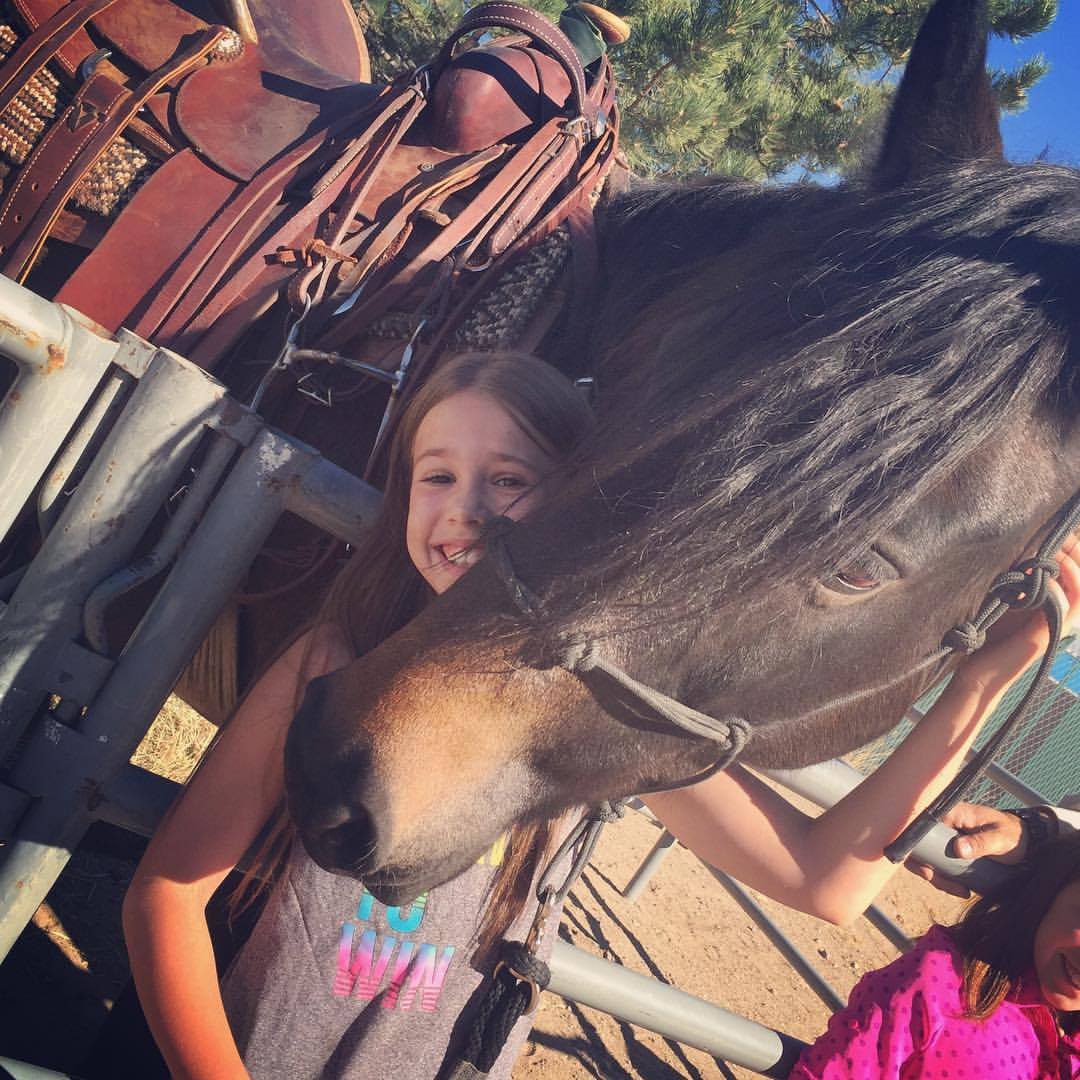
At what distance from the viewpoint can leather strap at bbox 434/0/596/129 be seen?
132 centimetres

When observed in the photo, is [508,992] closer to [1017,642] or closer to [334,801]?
[334,801]

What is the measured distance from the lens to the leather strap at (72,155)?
124cm

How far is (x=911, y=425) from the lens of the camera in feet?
2.42

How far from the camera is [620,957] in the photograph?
9.79 ft

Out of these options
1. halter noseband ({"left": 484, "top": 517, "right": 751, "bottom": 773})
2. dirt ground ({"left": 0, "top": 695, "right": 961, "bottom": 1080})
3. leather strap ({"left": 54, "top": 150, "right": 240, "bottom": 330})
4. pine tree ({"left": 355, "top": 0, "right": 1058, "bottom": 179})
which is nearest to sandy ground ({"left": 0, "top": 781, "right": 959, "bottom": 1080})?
dirt ground ({"left": 0, "top": 695, "right": 961, "bottom": 1080})

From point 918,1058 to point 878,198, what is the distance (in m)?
1.39

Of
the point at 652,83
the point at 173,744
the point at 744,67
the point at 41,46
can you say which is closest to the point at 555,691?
the point at 41,46

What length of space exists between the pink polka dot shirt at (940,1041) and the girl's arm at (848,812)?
1.22ft

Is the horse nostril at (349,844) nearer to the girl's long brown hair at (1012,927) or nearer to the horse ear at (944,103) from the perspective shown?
the horse ear at (944,103)

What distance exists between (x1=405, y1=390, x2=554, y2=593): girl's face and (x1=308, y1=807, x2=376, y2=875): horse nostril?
28 cm

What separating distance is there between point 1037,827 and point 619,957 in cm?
211

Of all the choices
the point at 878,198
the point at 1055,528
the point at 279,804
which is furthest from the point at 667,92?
the point at 279,804

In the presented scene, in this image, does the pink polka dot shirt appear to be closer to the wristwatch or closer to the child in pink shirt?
the child in pink shirt

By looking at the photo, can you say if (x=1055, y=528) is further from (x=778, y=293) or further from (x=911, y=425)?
(x=778, y=293)
